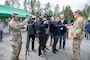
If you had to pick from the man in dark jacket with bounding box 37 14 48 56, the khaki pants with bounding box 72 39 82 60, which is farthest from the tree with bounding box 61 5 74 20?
the khaki pants with bounding box 72 39 82 60

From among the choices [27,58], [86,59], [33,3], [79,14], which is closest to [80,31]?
[79,14]

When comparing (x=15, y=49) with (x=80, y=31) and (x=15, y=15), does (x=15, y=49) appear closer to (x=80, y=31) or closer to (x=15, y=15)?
(x=15, y=15)

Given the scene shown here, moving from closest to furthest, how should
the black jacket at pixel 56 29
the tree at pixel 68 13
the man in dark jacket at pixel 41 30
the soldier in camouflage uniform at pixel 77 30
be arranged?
1. the soldier in camouflage uniform at pixel 77 30
2. the man in dark jacket at pixel 41 30
3. the black jacket at pixel 56 29
4. the tree at pixel 68 13

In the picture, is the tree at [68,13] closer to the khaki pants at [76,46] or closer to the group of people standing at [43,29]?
the group of people standing at [43,29]

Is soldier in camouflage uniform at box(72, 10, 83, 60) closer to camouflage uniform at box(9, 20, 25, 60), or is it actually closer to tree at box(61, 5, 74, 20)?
camouflage uniform at box(9, 20, 25, 60)

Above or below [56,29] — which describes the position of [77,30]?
above

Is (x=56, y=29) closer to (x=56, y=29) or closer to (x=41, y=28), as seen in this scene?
(x=56, y=29)

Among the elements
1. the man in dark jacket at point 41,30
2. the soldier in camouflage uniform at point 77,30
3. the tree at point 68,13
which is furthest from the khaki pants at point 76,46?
the tree at point 68,13

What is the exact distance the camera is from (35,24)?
31.2 feet

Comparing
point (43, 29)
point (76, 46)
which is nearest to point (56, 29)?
point (43, 29)

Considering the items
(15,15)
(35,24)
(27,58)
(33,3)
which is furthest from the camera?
(33,3)

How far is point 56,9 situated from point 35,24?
10107 cm

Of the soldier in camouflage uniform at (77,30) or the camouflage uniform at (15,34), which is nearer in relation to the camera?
the camouflage uniform at (15,34)

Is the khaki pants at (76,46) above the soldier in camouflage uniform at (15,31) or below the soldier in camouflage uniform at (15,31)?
below
